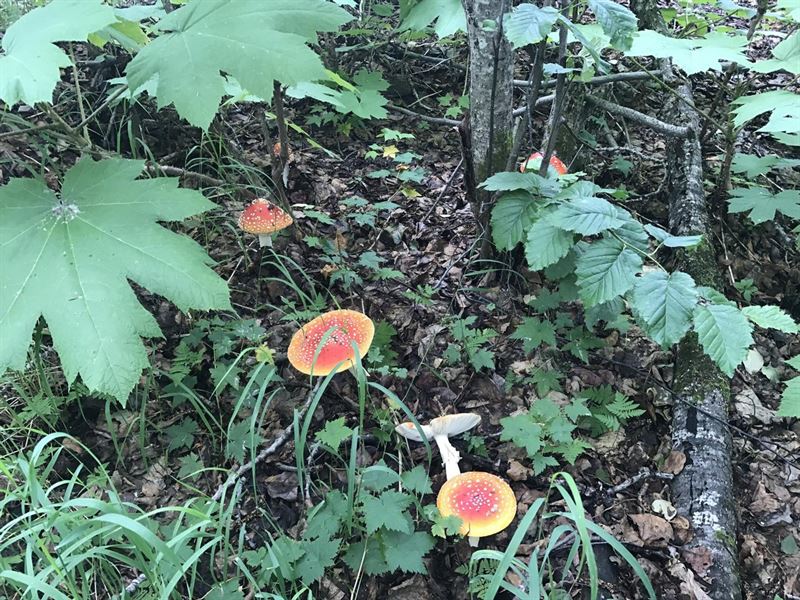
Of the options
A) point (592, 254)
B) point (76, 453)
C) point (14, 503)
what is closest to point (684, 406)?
point (592, 254)

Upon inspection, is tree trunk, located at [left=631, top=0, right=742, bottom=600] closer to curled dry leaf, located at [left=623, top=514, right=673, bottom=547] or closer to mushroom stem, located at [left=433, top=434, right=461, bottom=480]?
curled dry leaf, located at [left=623, top=514, right=673, bottom=547]

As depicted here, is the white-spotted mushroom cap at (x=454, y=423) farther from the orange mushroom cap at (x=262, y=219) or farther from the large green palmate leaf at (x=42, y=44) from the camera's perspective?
the large green palmate leaf at (x=42, y=44)

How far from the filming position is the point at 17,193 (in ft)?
6.72

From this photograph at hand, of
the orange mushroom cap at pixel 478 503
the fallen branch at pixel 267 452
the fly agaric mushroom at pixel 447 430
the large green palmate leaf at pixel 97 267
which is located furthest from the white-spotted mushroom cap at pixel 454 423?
the large green palmate leaf at pixel 97 267

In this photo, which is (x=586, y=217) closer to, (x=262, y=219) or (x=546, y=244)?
(x=546, y=244)

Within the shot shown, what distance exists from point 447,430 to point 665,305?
1116 mm

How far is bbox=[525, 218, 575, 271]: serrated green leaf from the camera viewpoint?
2428mm

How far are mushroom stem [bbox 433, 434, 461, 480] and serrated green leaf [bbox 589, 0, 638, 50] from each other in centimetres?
181

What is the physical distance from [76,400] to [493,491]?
219cm

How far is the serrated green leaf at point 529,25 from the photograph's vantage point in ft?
6.31

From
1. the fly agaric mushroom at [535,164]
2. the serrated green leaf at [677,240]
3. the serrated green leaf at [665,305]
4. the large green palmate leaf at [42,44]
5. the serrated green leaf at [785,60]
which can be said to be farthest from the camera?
the fly agaric mushroom at [535,164]

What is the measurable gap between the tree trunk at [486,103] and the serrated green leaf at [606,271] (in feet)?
3.27

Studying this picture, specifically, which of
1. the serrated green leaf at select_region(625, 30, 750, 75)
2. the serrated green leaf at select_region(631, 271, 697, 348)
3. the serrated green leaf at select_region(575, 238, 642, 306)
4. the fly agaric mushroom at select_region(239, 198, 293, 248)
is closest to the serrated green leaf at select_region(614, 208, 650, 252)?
the serrated green leaf at select_region(575, 238, 642, 306)

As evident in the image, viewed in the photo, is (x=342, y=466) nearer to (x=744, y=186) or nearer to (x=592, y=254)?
(x=592, y=254)
